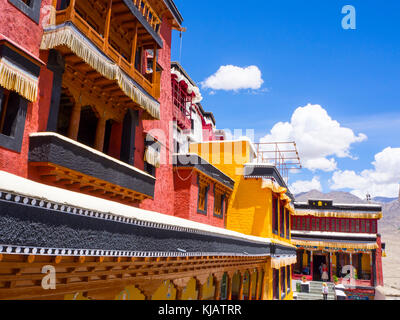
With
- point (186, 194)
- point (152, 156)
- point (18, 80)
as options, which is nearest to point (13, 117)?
point (18, 80)

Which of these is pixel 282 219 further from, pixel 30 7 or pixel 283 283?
pixel 30 7

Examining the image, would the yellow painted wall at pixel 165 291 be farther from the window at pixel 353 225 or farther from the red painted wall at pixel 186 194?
the window at pixel 353 225

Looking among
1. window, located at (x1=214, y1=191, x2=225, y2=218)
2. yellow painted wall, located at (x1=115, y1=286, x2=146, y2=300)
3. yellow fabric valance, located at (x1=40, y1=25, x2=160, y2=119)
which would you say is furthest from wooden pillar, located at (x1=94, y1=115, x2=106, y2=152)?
window, located at (x1=214, y1=191, x2=225, y2=218)

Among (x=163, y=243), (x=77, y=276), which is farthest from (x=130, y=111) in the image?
(x=77, y=276)

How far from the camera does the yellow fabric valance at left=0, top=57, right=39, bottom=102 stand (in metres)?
6.53

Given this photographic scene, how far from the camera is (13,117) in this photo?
7035 millimetres

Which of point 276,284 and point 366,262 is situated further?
point 366,262

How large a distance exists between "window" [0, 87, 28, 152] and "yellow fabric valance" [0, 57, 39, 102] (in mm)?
209

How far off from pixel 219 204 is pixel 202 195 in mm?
2792

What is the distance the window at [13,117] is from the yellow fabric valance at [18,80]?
0.21 m

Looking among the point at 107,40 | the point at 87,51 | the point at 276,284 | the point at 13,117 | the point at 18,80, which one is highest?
the point at 107,40

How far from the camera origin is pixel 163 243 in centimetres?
715

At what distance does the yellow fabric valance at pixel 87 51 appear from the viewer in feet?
24.9
